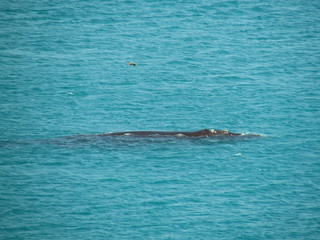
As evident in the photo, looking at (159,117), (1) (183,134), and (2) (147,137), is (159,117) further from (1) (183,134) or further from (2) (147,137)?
(2) (147,137)

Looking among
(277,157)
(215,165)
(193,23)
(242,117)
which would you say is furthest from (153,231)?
(193,23)

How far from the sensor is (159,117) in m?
58.8

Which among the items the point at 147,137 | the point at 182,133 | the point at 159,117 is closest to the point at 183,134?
the point at 182,133

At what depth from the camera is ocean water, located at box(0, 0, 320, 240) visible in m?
41.0

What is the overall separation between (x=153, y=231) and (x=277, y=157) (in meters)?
16.0

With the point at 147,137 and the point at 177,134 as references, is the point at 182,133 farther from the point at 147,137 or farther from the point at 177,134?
the point at 147,137

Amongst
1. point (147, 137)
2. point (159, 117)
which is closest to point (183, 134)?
point (147, 137)

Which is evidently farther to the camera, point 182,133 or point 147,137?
point 182,133

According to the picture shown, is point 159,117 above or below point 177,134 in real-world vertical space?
below

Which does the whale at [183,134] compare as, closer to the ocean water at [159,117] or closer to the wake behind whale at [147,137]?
the wake behind whale at [147,137]

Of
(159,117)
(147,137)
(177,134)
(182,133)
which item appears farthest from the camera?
(159,117)

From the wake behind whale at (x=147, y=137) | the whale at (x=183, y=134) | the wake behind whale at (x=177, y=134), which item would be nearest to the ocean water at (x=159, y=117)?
the wake behind whale at (x=147, y=137)

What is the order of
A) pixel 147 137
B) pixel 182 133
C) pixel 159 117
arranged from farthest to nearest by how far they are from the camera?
pixel 159 117, pixel 182 133, pixel 147 137

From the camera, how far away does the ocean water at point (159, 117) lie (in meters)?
41.0
